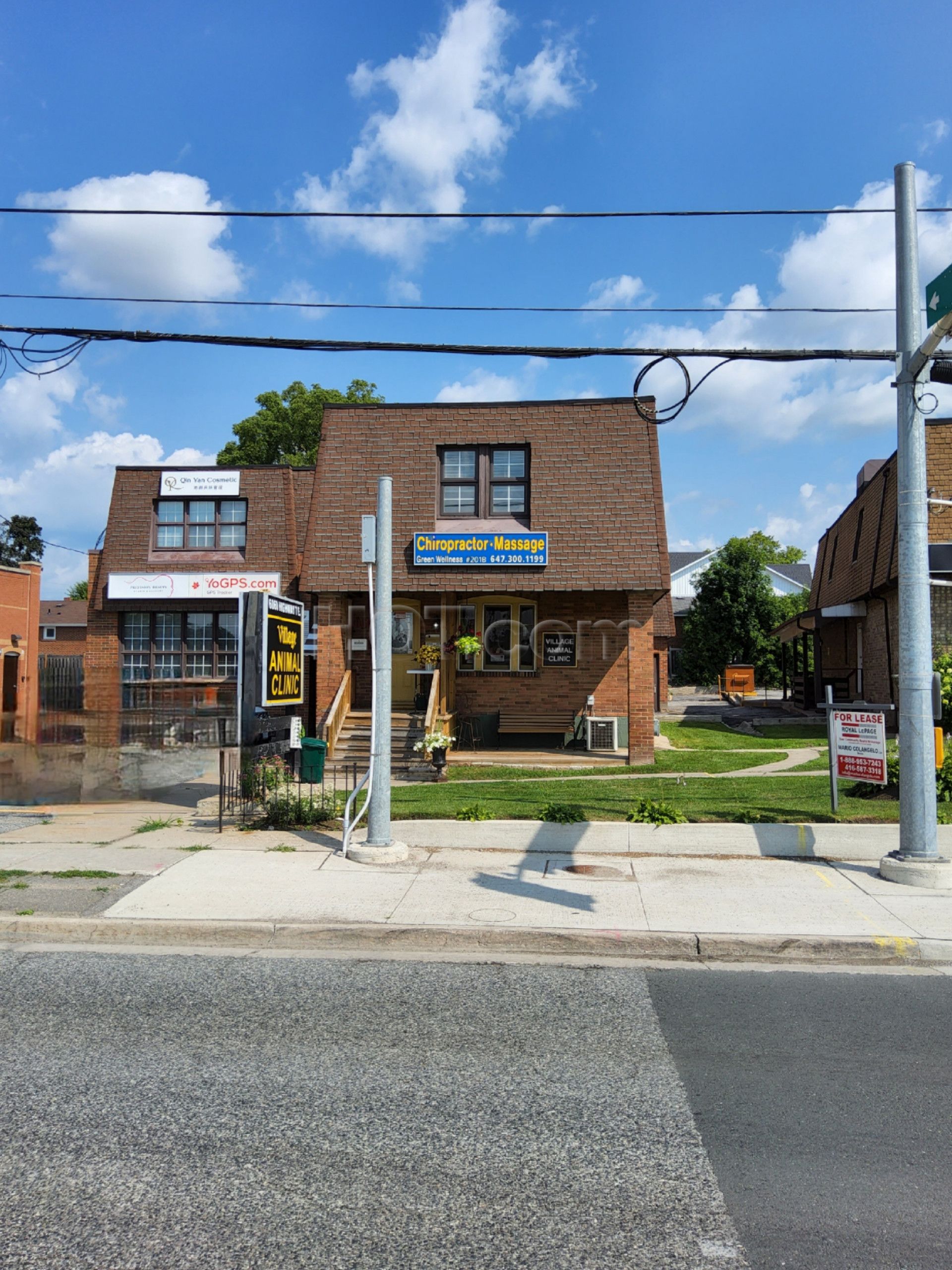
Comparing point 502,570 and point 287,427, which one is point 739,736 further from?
point 287,427

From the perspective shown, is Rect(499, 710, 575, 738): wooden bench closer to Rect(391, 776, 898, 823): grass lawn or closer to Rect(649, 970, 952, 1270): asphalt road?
Rect(391, 776, 898, 823): grass lawn

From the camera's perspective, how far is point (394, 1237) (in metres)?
3.30

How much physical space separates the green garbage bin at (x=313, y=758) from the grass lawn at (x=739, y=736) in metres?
9.24

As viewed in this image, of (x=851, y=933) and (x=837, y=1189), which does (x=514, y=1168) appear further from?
(x=851, y=933)

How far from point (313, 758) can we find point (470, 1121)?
9627mm

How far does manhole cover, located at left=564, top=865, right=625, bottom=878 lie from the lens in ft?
28.8

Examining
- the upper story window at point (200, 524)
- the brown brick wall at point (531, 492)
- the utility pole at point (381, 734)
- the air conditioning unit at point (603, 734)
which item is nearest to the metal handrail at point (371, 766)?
the utility pole at point (381, 734)

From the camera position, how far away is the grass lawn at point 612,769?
15.7 metres

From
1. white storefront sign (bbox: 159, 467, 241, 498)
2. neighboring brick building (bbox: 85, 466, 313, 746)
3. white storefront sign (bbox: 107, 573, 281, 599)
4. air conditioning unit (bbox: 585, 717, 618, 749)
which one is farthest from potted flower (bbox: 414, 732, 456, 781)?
white storefront sign (bbox: 159, 467, 241, 498)

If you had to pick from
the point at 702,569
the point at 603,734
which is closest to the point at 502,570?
the point at 603,734

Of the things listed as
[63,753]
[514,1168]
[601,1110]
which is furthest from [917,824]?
[63,753]

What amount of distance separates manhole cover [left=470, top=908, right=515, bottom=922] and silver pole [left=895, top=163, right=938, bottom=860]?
382 centimetres

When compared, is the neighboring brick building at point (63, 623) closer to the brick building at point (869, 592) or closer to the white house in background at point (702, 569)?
the white house in background at point (702, 569)

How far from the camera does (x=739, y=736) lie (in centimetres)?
2267
